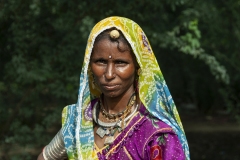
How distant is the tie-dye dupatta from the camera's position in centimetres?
247

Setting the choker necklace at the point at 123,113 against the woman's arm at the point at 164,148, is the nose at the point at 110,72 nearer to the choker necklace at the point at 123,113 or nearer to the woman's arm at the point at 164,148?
the choker necklace at the point at 123,113

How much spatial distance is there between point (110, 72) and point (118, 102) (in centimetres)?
18

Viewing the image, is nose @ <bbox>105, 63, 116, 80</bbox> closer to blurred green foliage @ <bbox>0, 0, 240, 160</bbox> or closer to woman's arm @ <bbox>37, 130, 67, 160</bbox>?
woman's arm @ <bbox>37, 130, 67, 160</bbox>

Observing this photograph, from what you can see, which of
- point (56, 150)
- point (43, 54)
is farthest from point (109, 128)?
point (43, 54)

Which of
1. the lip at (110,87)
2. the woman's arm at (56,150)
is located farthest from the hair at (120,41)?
the woman's arm at (56,150)

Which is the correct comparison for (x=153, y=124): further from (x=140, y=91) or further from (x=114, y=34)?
(x=114, y=34)

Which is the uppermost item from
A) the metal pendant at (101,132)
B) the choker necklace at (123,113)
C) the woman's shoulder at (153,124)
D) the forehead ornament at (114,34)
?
the forehead ornament at (114,34)

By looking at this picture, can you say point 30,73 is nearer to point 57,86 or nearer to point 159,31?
point 57,86

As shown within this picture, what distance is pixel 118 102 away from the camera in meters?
2.56

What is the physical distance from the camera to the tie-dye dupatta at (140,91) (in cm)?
247

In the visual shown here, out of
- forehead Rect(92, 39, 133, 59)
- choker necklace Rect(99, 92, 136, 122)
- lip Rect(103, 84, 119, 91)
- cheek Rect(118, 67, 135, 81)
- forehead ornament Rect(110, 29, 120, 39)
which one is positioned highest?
forehead ornament Rect(110, 29, 120, 39)

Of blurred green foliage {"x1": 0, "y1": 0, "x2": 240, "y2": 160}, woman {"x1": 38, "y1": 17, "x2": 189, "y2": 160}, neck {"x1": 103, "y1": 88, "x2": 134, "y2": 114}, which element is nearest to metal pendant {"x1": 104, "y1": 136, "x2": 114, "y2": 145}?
woman {"x1": 38, "y1": 17, "x2": 189, "y2": 160}

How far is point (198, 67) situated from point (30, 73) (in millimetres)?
5165

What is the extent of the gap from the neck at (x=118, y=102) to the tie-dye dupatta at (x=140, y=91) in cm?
7
